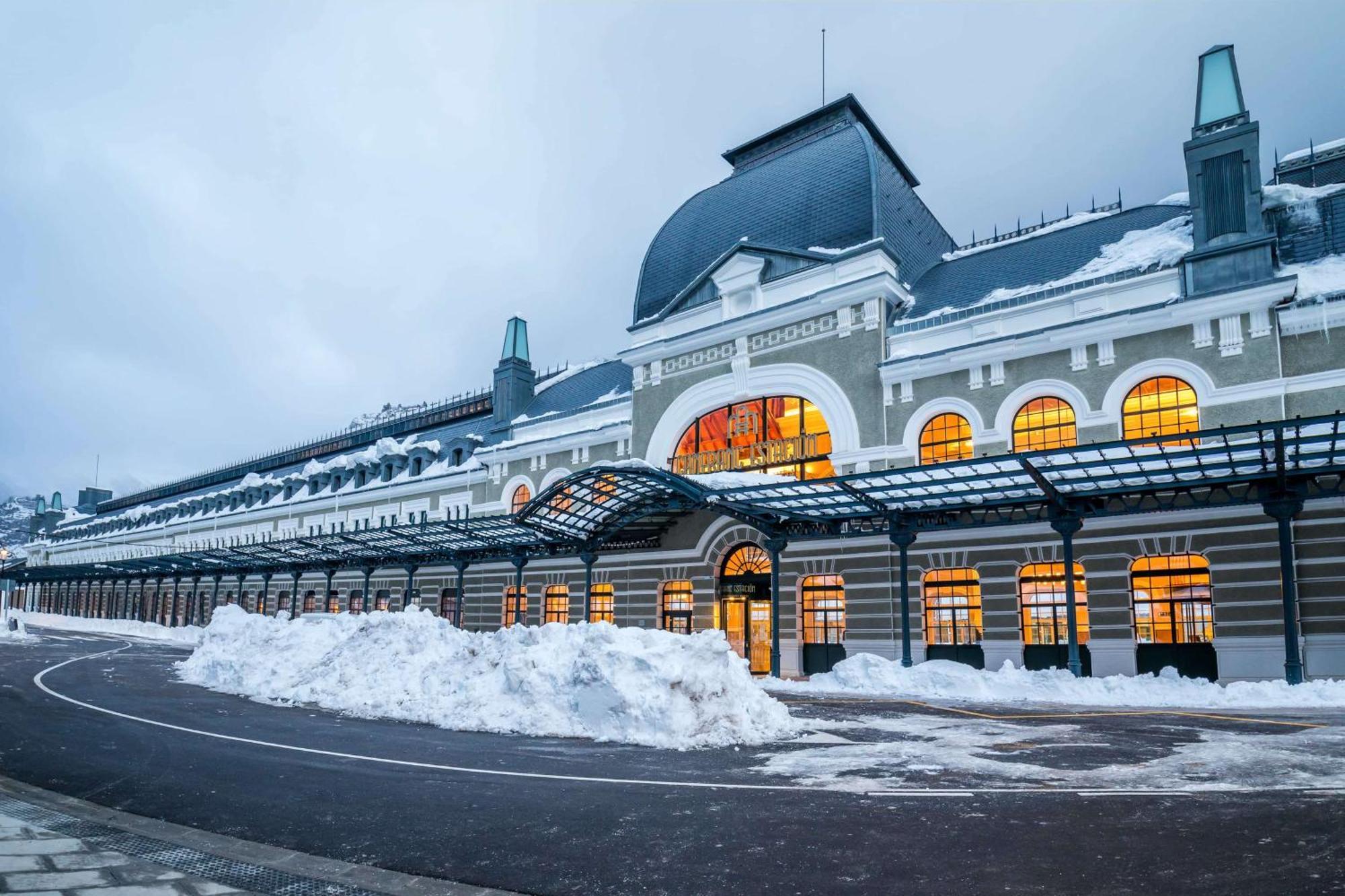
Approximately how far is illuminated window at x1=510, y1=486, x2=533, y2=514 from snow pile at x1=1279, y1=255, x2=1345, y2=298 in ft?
89.4

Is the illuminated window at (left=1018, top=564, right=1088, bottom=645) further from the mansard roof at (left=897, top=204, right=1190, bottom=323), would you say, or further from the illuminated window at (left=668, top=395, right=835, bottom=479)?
the mansard roof at (left=897, top=204, right=1190, bottom=323)

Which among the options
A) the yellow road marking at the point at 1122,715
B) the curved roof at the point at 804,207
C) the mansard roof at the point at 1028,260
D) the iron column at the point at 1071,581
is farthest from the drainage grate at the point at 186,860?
the curved roof at the point at 804,207

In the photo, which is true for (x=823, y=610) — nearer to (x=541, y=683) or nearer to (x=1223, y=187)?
(x=541, y=683)

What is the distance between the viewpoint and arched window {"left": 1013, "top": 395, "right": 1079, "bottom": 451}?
2222 centimetres

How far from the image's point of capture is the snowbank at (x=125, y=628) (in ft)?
157

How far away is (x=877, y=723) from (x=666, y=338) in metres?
18.3

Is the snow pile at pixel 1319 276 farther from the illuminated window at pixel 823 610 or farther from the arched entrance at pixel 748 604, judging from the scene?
the arched entrance at pixel 748 604

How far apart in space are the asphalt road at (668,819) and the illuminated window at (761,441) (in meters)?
14.3

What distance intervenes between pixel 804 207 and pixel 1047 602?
15085 millimetres

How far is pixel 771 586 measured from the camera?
25703mm

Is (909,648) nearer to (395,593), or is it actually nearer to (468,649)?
(468,649)

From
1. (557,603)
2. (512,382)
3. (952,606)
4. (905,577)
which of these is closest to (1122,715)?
(905,577)

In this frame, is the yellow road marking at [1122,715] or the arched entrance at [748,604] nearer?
the yellow road marking at [1122,715]

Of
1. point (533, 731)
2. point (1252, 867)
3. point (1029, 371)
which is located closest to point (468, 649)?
point (533, 731)
